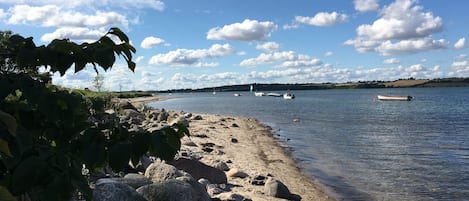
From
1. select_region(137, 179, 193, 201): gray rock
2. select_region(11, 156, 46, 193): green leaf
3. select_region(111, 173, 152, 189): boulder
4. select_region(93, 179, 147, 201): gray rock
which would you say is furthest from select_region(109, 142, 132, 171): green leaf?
select_region(111, 173, 152, 189): boulder

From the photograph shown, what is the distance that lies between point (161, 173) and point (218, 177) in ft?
12.2

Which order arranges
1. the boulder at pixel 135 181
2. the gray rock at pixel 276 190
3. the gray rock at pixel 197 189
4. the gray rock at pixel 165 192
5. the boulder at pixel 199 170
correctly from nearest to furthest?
the gray rock at pixel 165 192 < the boulder at pixel 135 181 < the gray rock at pixel 197 189 < the boulder at pixel 199 170 < the gray rock at pixel 276 190

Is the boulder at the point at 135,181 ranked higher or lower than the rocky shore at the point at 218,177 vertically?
higher

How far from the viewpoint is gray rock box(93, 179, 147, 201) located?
646cm

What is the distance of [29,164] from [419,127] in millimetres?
39822

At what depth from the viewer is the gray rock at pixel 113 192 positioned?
21.2ft

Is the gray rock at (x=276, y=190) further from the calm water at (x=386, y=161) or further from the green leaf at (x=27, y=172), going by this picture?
the green leaf at (x=27, y=172)

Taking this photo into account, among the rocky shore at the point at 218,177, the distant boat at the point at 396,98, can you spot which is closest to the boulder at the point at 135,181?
the rocky shore at the point at 218,177

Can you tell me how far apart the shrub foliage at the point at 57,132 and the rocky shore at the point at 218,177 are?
0.48ft

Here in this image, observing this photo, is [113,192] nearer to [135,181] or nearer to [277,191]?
[135,181]

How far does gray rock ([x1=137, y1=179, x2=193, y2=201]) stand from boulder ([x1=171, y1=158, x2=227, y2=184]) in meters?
3.89

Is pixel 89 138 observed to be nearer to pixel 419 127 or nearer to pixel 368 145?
pixel 368 145

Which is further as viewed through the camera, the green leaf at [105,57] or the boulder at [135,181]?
the boulder at [135,181]

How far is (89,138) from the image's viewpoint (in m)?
2.63
